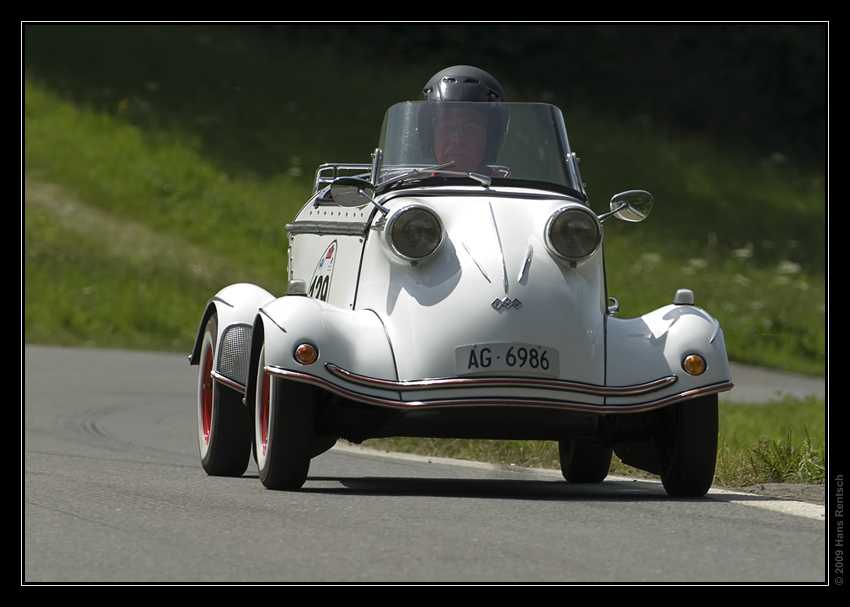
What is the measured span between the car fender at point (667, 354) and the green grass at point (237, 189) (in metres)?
15.8

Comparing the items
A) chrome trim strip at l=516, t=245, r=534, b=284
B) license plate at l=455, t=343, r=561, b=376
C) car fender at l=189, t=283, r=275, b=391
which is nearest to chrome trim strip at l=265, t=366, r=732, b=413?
license plate at l=455, t=343, r=561, b=376

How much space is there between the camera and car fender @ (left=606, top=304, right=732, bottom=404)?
25.2 feet

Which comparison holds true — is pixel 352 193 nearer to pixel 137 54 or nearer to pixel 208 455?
pixel 208 455

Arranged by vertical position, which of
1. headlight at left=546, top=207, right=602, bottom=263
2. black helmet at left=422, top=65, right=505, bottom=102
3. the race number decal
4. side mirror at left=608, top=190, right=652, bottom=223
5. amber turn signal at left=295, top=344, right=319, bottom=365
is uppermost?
black helmet at left=422, top=65, right=505, bottom=102

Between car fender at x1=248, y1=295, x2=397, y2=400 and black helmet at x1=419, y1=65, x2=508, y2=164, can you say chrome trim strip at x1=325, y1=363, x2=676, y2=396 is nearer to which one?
car fender at x1=248, y1=295, x2=397, y2=400

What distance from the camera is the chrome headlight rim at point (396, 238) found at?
309 inches

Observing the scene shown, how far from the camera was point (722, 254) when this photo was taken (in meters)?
31.9

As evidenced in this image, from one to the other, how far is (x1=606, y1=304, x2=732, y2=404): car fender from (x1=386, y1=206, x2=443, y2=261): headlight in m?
0.95

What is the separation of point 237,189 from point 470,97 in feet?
78.9

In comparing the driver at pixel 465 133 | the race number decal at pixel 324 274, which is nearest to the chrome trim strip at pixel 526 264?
the driver at pixel 465 133

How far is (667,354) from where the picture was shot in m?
7.80

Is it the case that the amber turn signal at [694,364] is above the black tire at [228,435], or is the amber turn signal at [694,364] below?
above

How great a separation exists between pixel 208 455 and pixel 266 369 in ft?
5.75

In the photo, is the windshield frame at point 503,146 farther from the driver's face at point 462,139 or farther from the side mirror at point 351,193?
→ the side mirror at point 351,193
